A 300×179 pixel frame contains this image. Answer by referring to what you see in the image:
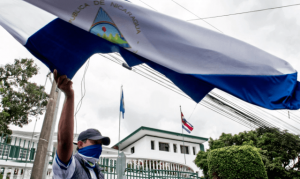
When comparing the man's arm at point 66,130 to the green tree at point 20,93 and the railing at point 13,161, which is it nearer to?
the railing at point 13,161

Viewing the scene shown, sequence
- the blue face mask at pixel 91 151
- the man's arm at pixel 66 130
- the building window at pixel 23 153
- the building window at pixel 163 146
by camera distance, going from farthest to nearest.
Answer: the building window at pixel 163 146
the building window at pixel 23 153
the blue face mask at pixel 91 151
the man's arm at pixel 66 130

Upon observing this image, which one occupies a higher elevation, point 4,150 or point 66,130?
point 4,150

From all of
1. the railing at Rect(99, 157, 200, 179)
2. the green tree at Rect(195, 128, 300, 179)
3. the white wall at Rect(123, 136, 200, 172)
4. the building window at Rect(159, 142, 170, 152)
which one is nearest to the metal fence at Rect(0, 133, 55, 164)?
the railing at Rect(99, 157, 200, 179)

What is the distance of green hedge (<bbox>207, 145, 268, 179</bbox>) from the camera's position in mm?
9281

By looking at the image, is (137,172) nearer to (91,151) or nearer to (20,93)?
(91,151)

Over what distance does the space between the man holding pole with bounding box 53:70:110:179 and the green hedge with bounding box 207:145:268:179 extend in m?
9.02

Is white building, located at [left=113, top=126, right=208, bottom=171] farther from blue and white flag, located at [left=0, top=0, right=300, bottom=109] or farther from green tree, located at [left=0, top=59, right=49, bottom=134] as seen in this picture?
blue and white flag, located at [left=0, top=0, right=300, bottom=109]

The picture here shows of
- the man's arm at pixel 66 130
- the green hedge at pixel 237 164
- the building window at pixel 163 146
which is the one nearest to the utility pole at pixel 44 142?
the man's arm at pixel 66 130

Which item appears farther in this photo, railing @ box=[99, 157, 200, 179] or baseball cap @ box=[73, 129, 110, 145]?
railing @ box=[99, 157, 200, 179]

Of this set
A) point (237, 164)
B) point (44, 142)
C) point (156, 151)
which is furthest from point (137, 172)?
point (156, 151)

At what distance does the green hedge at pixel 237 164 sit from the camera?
9281 mm

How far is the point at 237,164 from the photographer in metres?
9.45

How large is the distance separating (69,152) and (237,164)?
32.1 ft

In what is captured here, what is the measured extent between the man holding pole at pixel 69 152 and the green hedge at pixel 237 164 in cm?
902
